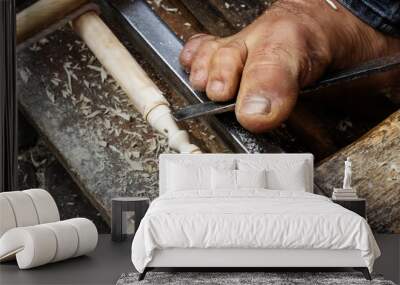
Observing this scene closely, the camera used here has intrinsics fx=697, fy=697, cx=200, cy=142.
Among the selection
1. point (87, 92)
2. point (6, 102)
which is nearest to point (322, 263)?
point (87, 92)

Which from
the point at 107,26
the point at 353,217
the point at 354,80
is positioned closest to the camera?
the point at 353,217

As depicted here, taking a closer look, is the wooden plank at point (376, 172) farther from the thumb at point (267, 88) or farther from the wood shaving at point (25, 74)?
the wood shaving at point (25, 74)

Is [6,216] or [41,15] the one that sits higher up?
[41,15]

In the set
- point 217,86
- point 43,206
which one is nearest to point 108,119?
point 217,86

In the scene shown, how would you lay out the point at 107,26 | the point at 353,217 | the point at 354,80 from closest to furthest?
the point at 353,217, the point at 354,80, the point at 107,26

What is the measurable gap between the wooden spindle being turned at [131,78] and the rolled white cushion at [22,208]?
118 centimetres

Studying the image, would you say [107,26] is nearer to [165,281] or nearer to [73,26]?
[73,26]

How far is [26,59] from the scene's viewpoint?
17.4 feet

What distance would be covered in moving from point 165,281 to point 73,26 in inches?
90.3

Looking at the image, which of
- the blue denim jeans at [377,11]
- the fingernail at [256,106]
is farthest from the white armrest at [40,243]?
the blue denim jeans at [377,11]

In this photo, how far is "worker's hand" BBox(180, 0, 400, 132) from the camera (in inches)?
188

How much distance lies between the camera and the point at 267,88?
4.73m

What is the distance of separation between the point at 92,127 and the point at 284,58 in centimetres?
152

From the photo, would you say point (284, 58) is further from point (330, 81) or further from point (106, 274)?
point (106, 274)
